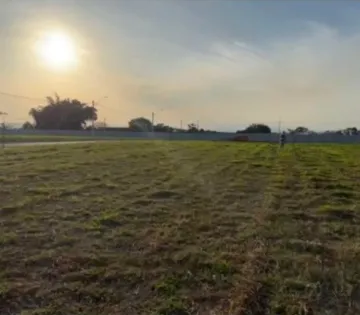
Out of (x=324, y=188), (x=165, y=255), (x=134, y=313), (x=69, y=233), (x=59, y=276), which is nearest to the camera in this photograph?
(x=134, y=313)

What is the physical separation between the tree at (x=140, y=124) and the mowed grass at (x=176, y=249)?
182 feet

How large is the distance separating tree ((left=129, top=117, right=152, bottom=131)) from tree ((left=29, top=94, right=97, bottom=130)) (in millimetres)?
5519

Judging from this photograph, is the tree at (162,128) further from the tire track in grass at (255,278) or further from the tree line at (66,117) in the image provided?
the tire track in grass at (255,278)

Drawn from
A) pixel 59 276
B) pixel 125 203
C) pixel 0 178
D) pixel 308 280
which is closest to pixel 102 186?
pixel 125 203

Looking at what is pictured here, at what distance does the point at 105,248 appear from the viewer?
4.39 metres

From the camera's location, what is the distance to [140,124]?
66.0 meters

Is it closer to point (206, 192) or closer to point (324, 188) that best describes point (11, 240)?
point (206, 192)

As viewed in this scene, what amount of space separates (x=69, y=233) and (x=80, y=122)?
203 ft

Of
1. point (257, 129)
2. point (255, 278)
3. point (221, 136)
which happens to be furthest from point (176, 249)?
point (257, 129)

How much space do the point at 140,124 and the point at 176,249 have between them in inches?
2445

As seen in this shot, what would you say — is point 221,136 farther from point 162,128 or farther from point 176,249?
point 176,249

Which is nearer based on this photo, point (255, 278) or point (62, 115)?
point (255, 278)

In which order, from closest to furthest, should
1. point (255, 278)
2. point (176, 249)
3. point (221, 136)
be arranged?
1. point (255, 278)
2. point (176, 249)
3. point (221, 136)

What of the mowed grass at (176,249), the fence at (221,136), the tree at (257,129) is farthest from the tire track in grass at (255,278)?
the tree at (257,129)
